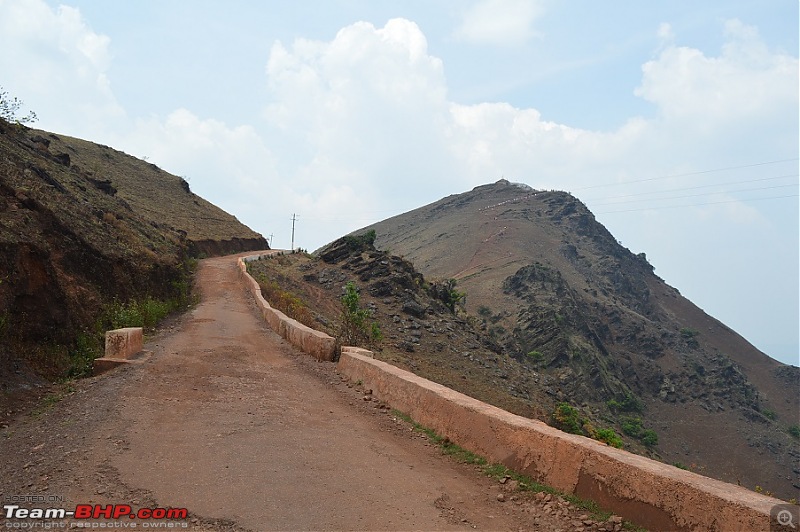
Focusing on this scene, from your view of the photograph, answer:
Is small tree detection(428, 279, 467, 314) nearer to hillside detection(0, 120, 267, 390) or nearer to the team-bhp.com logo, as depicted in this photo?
hillside detection(0, 120, 267, 390)

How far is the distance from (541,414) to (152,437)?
865 inches

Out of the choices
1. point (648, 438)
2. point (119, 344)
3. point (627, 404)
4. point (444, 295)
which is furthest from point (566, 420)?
point (627, 404)

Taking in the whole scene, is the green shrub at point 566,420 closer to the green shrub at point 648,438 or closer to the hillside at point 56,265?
the hillside at point 56,265

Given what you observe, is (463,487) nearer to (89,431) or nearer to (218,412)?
(218,412)

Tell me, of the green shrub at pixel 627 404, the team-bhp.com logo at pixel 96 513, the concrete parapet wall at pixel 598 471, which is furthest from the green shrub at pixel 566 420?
the green shrub at pixel 627 404

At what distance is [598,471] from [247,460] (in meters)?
3.01

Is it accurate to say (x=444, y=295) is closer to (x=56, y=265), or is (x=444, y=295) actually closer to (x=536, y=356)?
(x=536, y=356)

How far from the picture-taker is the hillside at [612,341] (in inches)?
1921

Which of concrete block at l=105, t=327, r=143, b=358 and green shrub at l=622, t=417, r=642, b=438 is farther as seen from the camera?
green shrub at l=622, t=417, r=642, b=438

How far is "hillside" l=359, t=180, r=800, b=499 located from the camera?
4878 cm

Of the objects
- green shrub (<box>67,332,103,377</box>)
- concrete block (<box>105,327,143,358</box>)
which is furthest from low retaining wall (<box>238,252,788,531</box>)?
green shrub (<box>67,332,103,377</box>)

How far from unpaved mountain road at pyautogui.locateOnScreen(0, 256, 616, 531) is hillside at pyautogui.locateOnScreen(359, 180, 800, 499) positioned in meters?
21.1

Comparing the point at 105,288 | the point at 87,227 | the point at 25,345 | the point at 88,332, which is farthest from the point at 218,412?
the point at 87,227

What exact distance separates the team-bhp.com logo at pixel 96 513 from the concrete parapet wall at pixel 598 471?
9.27ft
